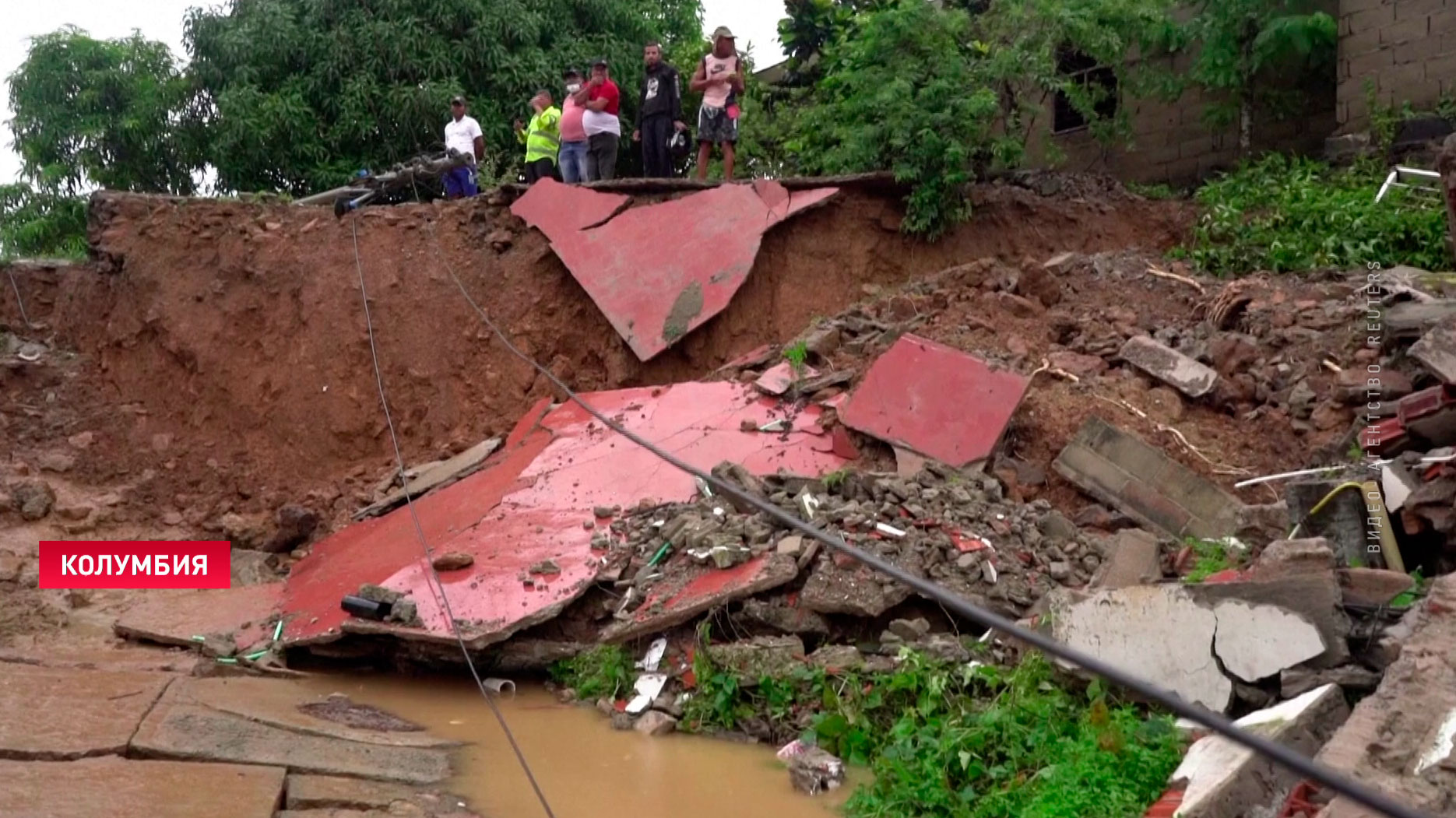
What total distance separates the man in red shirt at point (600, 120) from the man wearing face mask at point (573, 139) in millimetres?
51

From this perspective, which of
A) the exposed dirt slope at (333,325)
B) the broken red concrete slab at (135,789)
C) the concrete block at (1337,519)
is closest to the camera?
the broken red concrete slab at (135,789)

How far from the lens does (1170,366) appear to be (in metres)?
7.63

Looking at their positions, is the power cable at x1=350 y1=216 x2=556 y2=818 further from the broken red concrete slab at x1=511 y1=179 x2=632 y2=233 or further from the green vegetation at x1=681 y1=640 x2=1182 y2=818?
the broken red concrete slab at x1=511 y1=179 x2=632 y2=233

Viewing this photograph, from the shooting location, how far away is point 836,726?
5344mm

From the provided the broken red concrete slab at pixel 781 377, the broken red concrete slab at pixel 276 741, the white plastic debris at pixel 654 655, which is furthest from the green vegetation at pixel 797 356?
the broken red concrete slab at pixel 276 741

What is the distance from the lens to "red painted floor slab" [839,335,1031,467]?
7.16m

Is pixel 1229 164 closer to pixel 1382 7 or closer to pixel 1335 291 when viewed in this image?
pixel 1382 7

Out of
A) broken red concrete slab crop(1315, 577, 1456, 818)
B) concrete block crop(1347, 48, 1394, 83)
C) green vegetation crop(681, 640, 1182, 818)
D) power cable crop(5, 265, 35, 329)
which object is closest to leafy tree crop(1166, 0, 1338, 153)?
concrete block crop(1347, 48, 1394, 83)

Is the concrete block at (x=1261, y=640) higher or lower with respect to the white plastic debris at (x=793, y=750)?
higher

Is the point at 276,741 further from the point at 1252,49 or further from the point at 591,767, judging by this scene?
the point at 1252,49

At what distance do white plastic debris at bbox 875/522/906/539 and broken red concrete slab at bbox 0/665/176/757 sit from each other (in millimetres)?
3593

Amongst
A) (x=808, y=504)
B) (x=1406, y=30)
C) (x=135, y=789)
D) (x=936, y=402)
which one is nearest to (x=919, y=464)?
(x=936, y=402)

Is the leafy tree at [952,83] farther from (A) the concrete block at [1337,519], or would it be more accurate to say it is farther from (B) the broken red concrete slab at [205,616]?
(B) the broken red concrete slab at [205,616]

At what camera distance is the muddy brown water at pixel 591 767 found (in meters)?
4.93
